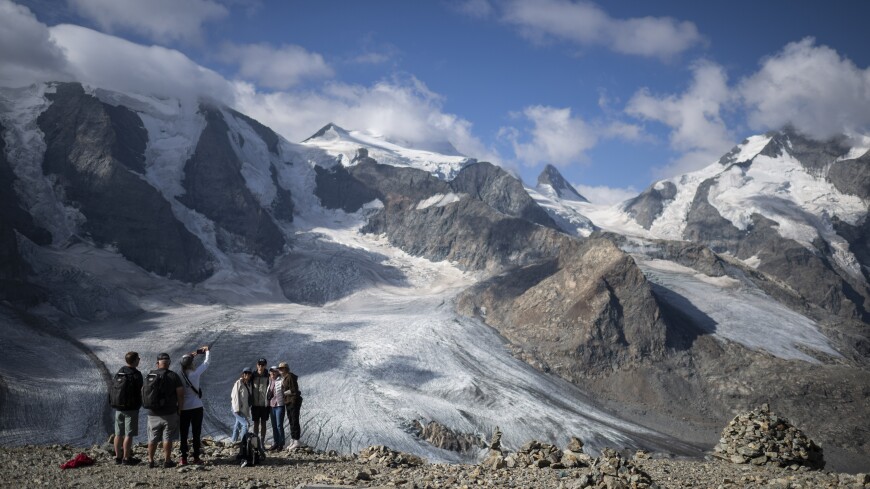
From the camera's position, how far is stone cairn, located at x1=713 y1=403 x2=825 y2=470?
84.3ft

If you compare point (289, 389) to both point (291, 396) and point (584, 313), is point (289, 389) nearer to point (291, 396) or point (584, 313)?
point (291, 396)

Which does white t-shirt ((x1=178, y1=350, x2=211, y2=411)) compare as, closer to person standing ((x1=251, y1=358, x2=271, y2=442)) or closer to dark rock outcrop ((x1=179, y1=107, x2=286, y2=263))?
person standing ((x1=251, y1=358, x2=271, y2=442))

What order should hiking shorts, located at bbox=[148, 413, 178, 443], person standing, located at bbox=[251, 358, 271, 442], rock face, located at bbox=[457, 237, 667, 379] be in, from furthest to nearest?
rock face, located at bbox=[457, 237, 667, 379], person standing, located at bbox=[251, 358, 271, 442], hiking shorts, located at bbox=[148, 413, 178, 443]

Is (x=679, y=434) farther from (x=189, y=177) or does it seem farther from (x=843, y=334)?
(x=189, y=177)

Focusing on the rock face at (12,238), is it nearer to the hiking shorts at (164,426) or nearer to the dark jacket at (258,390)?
the dark jacket at (258,390)

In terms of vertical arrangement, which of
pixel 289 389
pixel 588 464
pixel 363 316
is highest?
pixel 289 389

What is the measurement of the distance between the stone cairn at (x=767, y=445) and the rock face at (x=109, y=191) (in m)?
129

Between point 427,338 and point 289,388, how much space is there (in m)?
86.1

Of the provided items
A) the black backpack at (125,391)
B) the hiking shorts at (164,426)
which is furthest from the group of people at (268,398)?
the black backpack at (125,391)

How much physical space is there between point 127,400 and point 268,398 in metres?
5.79

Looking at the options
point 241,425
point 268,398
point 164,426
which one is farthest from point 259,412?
point 164,426

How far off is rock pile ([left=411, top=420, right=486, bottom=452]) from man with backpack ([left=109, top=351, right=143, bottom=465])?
55.8 metres

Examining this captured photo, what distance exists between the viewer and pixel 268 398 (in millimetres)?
21344

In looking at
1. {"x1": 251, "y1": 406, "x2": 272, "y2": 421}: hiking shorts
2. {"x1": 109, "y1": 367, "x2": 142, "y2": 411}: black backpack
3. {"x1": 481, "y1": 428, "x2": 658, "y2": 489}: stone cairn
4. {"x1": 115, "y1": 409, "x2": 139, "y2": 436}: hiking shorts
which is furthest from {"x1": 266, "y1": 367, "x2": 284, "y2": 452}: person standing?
{"x1": 481, "y1": 428, "x2": 658, "y2": 489}: stone cairn
